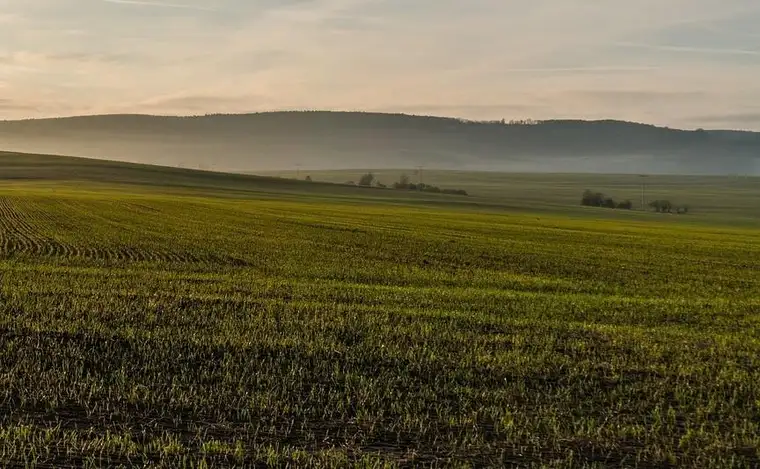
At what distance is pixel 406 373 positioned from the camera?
44.4ft

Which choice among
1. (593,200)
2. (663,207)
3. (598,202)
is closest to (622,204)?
(598,202)

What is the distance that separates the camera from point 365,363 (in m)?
14.2

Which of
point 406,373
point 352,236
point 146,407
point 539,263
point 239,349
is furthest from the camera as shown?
point 352,236

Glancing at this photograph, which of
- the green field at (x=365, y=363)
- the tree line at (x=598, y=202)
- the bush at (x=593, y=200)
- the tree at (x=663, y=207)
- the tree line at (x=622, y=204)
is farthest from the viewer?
the bush at (x=593, y=200)

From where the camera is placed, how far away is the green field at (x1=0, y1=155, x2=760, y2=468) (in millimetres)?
9867

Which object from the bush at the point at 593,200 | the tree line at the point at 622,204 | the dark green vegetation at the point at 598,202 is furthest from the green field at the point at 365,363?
the bush at the point at 593,200

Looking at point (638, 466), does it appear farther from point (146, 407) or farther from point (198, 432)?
point (146, 407)

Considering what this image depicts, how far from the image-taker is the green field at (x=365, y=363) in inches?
388

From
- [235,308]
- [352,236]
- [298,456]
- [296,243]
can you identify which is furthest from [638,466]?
[352,236]

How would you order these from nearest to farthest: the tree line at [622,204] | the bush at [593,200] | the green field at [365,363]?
the green field at [365,363] → the tree line at [622,204] → the bush at [593,200]

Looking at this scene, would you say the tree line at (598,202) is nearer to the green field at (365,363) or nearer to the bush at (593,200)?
the bush at (593,200)

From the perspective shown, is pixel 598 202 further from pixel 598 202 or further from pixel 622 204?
pixel 622 204

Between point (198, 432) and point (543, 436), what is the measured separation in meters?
4.56

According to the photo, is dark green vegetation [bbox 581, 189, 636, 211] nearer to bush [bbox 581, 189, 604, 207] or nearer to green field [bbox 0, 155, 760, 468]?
bush [bbox 581, 189, 604, 207]
